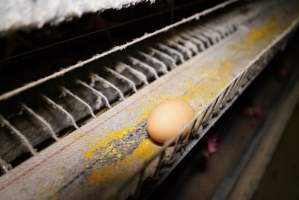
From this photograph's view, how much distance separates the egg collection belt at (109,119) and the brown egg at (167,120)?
0.17 feet

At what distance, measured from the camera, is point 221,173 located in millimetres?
2432

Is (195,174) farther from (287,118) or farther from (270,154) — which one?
(287,118)

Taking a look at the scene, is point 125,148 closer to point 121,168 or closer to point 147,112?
point 121,168

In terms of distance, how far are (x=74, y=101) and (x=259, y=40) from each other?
5.51 ft

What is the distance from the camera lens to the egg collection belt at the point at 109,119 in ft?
3.13

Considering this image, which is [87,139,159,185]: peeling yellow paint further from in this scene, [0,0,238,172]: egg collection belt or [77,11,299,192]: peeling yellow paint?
[0,0,238,172]: egg collection belt

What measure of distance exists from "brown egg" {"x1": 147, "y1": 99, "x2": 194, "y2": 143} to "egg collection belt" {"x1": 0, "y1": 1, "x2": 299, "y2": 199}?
52 millimetres

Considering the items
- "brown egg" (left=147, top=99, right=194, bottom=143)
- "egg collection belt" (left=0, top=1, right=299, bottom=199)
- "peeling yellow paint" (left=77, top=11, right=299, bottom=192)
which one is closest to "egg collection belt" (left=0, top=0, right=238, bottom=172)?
"egg collection belt" (left=0, top=1, right=299, bottom=199)

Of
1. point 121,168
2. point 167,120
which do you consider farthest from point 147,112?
point 121,168

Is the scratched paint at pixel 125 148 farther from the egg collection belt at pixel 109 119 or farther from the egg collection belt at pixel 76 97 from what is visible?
the egg collection belt at pixel 76 97

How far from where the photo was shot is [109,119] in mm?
1216

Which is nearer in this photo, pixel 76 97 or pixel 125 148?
pixel 125 148

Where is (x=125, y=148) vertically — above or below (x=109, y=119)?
below

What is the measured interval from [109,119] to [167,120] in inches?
11.3
